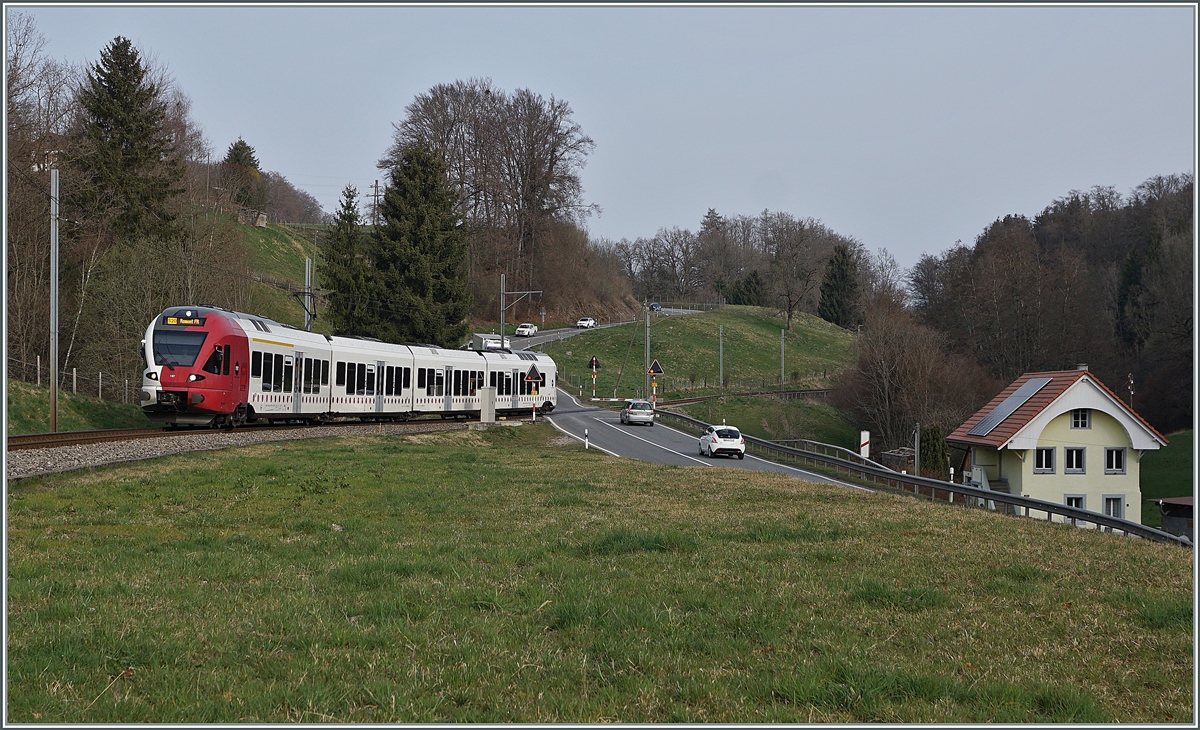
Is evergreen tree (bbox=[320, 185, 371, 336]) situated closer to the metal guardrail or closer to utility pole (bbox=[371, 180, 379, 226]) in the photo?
utility pole (bbox=[371, 180, 379, 226])

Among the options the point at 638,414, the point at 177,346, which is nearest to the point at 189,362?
the point at 177,346

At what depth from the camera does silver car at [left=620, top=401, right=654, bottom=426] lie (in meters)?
52.4

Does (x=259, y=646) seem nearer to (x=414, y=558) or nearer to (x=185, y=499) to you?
(x=414, y=558)

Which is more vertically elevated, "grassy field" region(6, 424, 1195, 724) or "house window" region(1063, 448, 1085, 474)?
"grassy field" region(6, 424, 1195, 724)

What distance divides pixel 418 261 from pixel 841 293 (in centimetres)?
8020

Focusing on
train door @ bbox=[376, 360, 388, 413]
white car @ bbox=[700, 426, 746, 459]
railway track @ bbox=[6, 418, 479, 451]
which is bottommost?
white car @ bbox=[700, 426, 746, 459]

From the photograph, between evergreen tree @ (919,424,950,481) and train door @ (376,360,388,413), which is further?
evergreen tree @ (919,424,950,481)

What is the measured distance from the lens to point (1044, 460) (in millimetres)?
42562

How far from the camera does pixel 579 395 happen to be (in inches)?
2835

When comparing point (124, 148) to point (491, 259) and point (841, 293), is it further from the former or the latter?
point (841, 293)

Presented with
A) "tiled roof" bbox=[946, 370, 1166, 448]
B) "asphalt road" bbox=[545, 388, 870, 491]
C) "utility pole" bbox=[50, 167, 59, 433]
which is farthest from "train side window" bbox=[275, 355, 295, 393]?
"tiled roof" bbox=[946, 370, 1166, 448]

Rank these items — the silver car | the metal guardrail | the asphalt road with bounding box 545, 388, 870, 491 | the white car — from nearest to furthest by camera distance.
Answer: the metal guardrail
the asphalt road with bounding box 545, 388, 870, 491
the white car
the silver car

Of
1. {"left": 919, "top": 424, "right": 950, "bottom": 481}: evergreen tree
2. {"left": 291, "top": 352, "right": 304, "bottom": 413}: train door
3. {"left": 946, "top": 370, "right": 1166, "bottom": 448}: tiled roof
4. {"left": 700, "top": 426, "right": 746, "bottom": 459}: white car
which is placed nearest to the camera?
{"left": 291, "top": 352, "right": 304, "bottom": 413}: train door

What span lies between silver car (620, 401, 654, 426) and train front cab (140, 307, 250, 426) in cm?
2733
